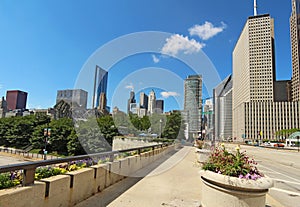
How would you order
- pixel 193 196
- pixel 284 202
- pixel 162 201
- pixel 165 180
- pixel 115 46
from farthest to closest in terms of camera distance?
pixel 115 46
pixel 165 180
pixel 284 202
pixel 193 196
pixel 162 201

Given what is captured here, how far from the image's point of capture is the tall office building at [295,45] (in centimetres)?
12641

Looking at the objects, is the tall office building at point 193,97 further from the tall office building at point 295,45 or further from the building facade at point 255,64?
the tall office building at point 295,45

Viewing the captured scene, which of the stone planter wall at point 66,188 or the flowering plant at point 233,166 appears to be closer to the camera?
the stone planter wall at point 66,188

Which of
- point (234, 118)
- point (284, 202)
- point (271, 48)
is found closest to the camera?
point (284, 202)

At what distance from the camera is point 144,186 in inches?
224

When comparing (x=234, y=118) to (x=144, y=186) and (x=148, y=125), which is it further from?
(x=144, y=186)

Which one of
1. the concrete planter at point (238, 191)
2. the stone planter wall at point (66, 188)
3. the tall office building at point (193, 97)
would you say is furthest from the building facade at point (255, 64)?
the concrete planter at point (238, 191)

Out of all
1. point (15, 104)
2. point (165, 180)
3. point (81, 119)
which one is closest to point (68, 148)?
point (81, 119)

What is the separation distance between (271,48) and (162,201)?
466 ft

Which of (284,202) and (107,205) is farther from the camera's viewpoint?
(284,202)

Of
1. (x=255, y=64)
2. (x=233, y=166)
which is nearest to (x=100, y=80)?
(x=233, y=166)

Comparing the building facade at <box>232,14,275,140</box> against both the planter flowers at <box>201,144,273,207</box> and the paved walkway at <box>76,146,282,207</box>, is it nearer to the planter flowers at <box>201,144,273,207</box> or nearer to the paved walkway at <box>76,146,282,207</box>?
the paved walkway at <box>76,146,282,207</box>

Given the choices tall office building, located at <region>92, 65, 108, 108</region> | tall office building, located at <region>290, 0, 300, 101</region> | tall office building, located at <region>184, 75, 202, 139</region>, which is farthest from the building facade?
tall office building, located at <region>92, 65, 108, 108</region>

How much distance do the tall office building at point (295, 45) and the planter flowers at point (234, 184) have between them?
14407 cm
